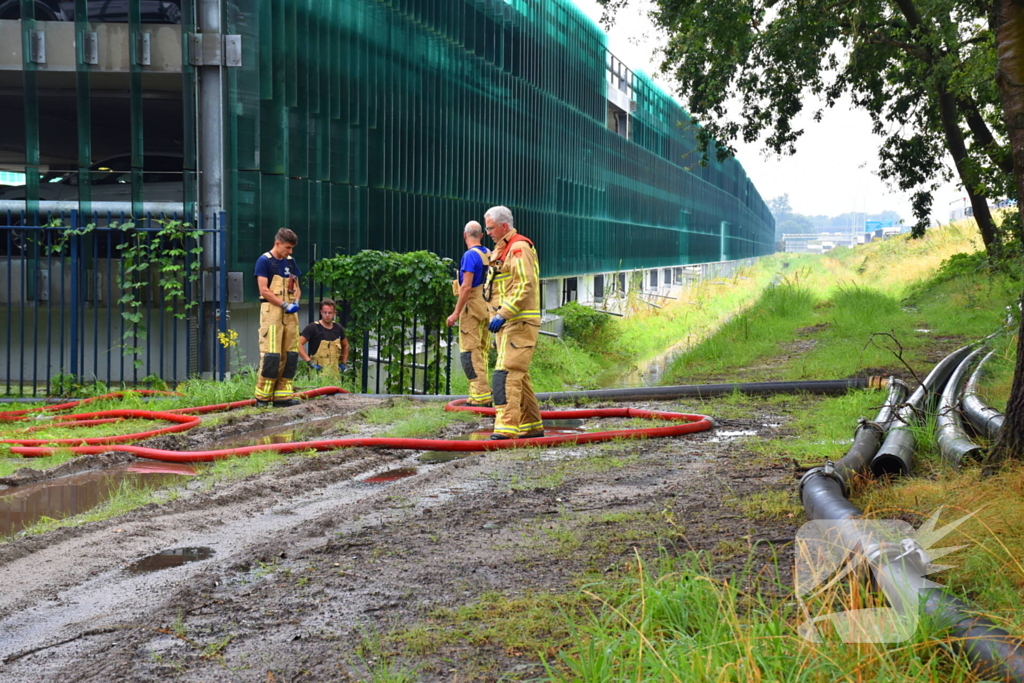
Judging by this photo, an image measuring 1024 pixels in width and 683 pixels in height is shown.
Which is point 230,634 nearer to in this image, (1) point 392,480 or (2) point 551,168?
(1) point 392,480

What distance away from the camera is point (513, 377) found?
8.70 m

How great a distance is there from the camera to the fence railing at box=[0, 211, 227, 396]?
1194 cm

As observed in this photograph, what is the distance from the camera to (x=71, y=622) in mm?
4277

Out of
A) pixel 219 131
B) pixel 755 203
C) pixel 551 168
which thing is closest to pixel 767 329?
pixel 551 168

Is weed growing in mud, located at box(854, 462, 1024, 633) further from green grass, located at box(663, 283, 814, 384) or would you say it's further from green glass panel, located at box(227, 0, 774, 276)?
green glass panel, located at box(227, 0, 774, 276)

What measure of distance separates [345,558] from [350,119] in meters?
13.0

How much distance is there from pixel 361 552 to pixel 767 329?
18363 millimetres

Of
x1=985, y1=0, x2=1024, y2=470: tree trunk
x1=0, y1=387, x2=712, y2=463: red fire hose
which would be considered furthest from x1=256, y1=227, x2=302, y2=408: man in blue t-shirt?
x1=985, y1=0, x2=1024, y2=470: tree trunk

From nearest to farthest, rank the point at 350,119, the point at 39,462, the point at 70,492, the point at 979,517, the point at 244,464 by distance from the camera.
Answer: the point at 979,517, the point at 70,492, the point at 244,464, the point at 39,462, the point at 350,119

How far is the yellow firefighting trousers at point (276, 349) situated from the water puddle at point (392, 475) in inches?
133

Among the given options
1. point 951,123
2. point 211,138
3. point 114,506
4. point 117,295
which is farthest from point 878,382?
point 951,123

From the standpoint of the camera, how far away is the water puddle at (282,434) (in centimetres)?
899

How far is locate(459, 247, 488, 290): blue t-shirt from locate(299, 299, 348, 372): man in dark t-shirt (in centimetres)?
264

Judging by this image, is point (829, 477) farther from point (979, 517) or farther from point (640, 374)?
point (640, 374)
